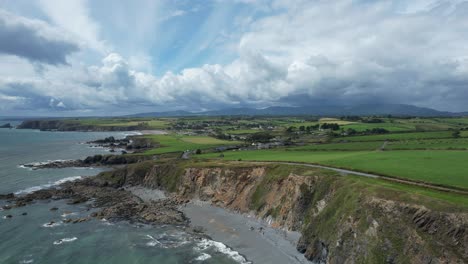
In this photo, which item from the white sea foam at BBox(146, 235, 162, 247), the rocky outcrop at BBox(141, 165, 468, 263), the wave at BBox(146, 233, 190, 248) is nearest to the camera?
the rocky outcrop at BBox(141, 165, 468, 263)

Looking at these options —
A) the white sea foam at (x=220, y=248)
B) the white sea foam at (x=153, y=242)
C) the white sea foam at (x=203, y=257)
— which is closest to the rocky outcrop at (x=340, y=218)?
the white sea foam at (x=220, y=248)

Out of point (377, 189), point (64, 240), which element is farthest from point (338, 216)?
point (64, 240)

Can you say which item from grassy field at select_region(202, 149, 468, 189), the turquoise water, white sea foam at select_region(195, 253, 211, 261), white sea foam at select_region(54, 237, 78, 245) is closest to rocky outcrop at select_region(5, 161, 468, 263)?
the turquoise water

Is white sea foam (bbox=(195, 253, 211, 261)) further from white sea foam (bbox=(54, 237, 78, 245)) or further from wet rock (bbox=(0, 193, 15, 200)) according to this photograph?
wet rock (bbox=(0, 193, 15, 200))

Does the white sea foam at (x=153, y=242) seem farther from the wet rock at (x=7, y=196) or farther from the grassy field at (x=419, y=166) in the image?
the wet rock at (x=7, y=196)

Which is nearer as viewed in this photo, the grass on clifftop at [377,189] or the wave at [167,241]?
the grass on clifftop at [377,189]

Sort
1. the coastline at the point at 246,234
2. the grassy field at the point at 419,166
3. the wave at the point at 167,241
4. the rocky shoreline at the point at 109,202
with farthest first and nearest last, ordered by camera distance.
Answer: the rocky shoreline at the point at 109,202 → the wave at the point at 167,241 → the grassy field at the point at 419,166 → the coastline at the point at 246,234
